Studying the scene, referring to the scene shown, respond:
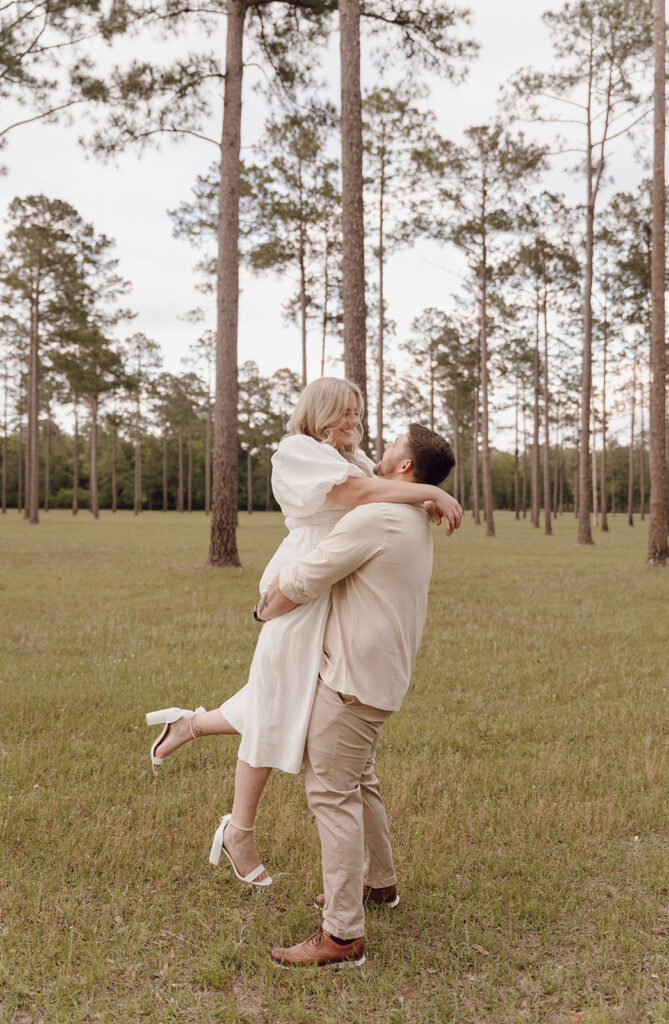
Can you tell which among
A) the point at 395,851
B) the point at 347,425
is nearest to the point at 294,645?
the point at 347,425

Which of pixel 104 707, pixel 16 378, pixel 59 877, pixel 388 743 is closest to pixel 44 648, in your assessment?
pixel 104 707

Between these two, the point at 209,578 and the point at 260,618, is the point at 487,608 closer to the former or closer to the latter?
the point at 209,578

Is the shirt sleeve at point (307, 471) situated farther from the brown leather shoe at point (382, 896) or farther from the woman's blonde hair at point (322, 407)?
the brown leather shoe at point (382, 896)

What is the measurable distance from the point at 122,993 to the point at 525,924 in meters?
1.65

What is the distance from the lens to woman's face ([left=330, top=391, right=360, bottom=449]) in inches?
121

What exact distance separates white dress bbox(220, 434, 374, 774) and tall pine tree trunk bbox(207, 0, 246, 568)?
11665 mm

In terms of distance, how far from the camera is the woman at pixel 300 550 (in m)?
2.96

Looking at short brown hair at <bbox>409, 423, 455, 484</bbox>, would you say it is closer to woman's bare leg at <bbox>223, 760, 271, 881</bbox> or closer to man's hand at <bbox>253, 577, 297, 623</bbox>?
man's hand at <bbox>253, 577, 297, 623</bbox>

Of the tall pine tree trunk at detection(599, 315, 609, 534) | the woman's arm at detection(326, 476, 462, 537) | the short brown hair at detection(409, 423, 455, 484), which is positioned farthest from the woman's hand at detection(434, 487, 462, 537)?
the tall pine tree trunk at detection(599, 315, 609, 534)

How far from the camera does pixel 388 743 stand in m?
5.42

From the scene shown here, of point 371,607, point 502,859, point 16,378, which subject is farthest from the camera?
point 16,378

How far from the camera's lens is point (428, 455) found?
3023 millimetres

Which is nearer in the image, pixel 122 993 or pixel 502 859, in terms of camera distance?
pixel 122 993

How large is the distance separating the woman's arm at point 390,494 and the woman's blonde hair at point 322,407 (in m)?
0.23
